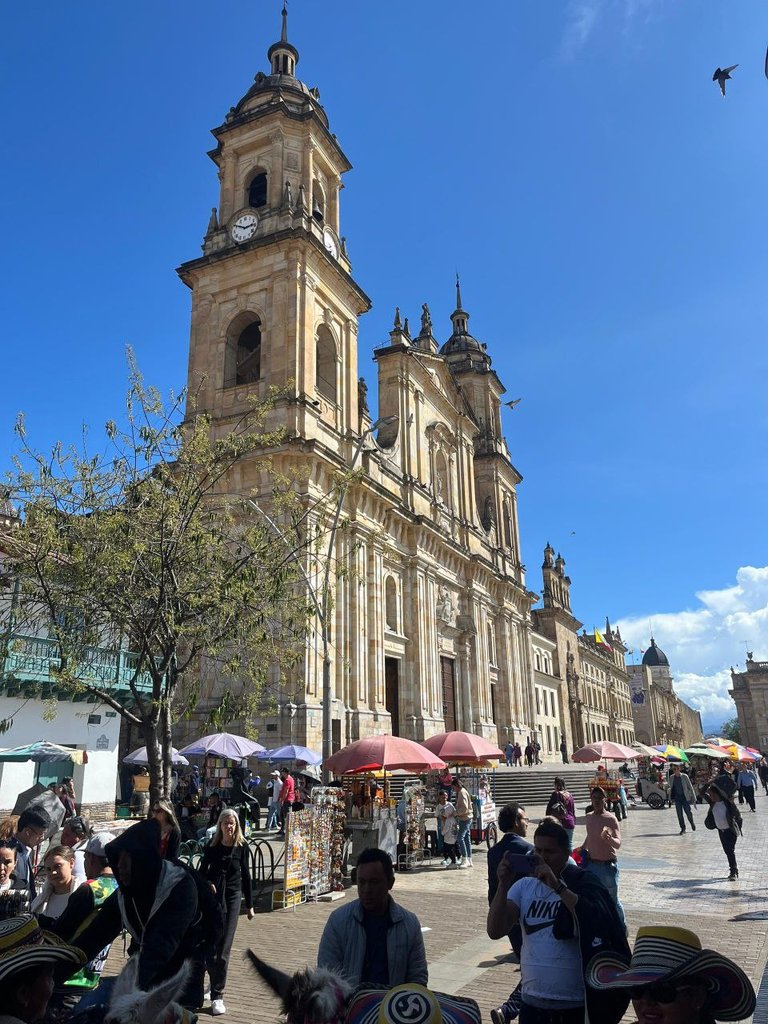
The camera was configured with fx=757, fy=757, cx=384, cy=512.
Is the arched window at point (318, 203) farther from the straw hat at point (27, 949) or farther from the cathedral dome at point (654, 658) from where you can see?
the cathedral dome at point (654, 658)

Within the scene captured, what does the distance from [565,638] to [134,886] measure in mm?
73309

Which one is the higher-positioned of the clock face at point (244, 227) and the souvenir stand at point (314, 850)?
the clock face at point (244, 227)

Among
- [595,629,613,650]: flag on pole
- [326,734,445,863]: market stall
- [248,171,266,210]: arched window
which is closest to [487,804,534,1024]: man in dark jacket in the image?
[326,734,445,863]: market stall

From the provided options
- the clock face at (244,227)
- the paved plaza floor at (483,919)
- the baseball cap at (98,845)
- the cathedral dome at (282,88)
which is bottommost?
the paved plaza floor at (483,919)

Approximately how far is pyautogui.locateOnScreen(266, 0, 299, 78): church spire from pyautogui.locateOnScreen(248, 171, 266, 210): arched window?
5.72 metres

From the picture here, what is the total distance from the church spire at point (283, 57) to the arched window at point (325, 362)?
1276 cm

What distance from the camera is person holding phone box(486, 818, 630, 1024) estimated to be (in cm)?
356

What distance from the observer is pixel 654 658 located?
144 m

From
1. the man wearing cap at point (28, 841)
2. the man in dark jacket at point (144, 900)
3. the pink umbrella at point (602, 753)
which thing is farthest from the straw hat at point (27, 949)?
the pink umbrella at point (602, 753)

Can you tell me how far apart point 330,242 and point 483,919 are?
91.9 ft

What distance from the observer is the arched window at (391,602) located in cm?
3378

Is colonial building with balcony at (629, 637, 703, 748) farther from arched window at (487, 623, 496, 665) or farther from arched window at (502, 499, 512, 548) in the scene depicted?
arched window at (487, 623, 496, 665)

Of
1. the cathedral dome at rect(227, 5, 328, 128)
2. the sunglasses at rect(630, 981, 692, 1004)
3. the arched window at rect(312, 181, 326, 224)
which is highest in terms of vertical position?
the cathedral dome at rect(227, 5, 328, 128)

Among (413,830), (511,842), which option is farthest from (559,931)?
(413,830)
